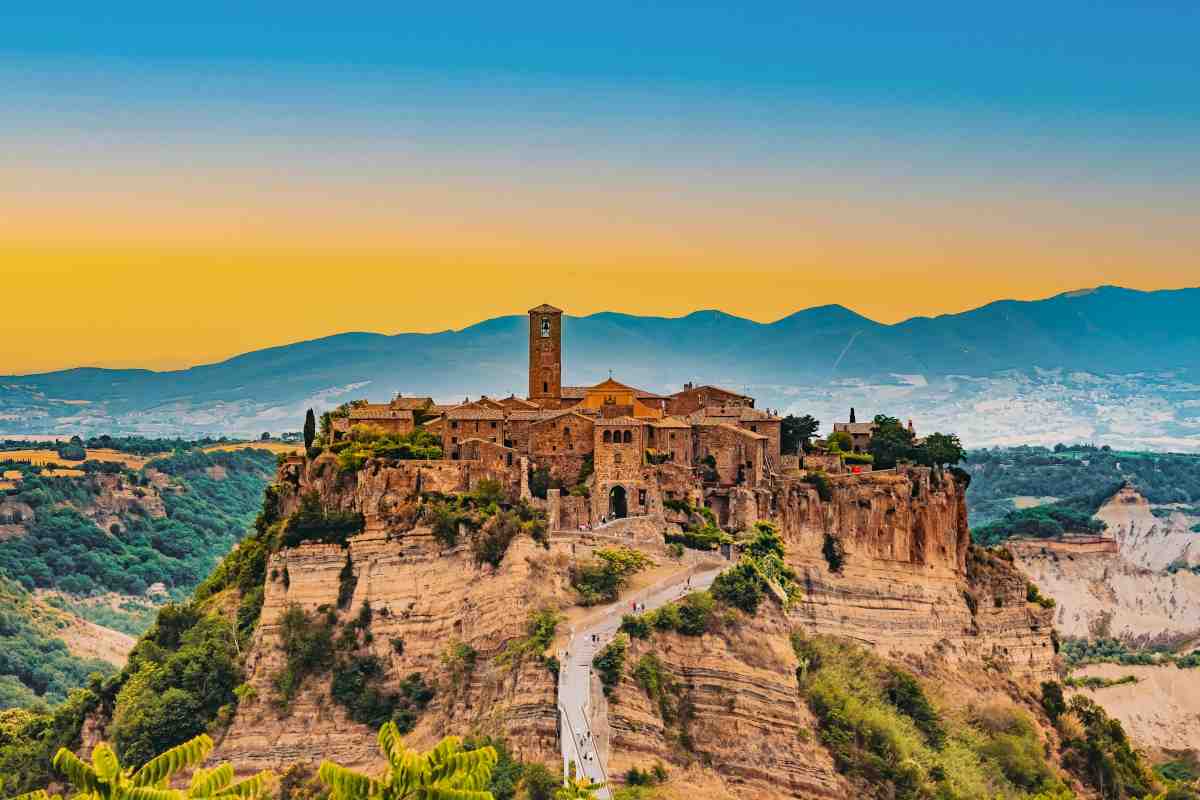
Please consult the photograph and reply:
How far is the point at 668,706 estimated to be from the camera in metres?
66.6

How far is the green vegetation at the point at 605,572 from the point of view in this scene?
7081cm

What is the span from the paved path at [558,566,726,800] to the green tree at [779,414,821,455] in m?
14.1

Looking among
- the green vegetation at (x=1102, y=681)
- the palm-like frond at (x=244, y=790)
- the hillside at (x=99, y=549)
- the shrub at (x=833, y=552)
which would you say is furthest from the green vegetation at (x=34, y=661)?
the palm-like frond at (x=244, y=790)

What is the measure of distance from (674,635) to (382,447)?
649 inches

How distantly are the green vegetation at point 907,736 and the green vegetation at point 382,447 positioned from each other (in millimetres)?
17285

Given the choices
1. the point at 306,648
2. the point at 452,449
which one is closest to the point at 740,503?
the point at 452,449

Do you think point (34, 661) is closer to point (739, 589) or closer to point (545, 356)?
point (545, 356)

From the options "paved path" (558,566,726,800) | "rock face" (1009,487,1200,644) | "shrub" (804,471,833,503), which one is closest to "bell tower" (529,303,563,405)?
"shrub" (804,471,833,503)

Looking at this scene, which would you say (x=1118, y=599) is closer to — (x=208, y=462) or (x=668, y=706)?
(x=208, y=462)

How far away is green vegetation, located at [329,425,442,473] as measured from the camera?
76.8 meters

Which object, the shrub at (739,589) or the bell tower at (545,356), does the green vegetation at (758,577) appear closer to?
the shrub at (739,589)

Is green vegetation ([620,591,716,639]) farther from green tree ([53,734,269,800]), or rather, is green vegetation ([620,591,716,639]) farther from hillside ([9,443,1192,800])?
green tree ([53,734,269,800])

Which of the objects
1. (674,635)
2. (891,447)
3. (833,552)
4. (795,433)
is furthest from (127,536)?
(674,635)

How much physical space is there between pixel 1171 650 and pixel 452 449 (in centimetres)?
9095
